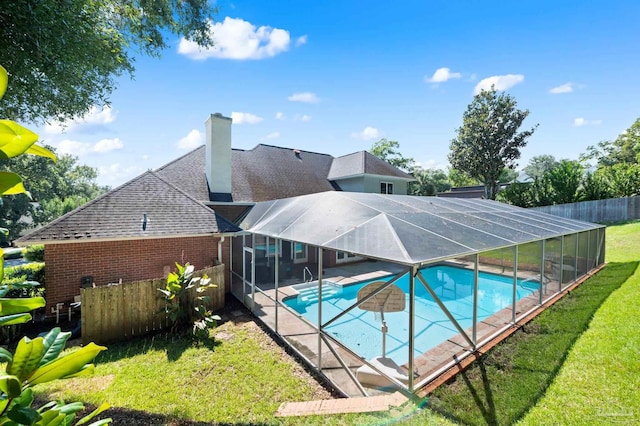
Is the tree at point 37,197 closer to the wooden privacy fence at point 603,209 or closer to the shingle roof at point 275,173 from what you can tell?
the shingle roof at point 275,173

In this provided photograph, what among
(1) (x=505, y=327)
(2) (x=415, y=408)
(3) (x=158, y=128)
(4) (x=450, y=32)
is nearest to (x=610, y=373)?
(1) (x=505, y=327)

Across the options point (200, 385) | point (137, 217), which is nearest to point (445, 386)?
point (200, 385)

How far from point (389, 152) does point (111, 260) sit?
36.1 m

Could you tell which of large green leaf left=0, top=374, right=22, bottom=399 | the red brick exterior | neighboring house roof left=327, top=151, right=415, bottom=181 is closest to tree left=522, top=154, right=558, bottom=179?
neighboring house roof left=327, top=151, right=415, bottom=181

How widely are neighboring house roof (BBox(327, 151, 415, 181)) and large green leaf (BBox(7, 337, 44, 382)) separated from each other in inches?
679

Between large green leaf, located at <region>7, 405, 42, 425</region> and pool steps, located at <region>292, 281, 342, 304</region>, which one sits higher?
large green leaf, located at <region>7, 405, 42, 425</region>

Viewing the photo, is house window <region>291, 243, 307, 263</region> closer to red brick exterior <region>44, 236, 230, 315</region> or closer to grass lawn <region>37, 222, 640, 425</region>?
red brick exterior <region>44, 236, 230, 315</region>

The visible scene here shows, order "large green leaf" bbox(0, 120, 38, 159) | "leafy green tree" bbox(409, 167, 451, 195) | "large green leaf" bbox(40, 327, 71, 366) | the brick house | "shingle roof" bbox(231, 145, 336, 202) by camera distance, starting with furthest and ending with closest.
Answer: "leafy green tree" bbox(409, 167, 451, 195)
"shingle roof" bbox(231, 145, 336, 202)
the brick house
"large green leaf" bbox(40, 327, 71, 366)
"large green leaf" bbox(0, 120, 38, 159)

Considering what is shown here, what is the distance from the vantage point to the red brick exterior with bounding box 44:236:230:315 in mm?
8336

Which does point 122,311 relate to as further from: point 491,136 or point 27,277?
point 491,136

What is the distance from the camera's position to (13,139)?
116cm

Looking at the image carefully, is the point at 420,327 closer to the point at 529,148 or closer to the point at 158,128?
the point at 158,128

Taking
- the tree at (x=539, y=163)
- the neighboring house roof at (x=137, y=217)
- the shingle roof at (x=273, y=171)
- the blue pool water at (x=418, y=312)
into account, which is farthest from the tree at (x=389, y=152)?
the tree at (x=539, y=163)

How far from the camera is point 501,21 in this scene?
34.3 feet
